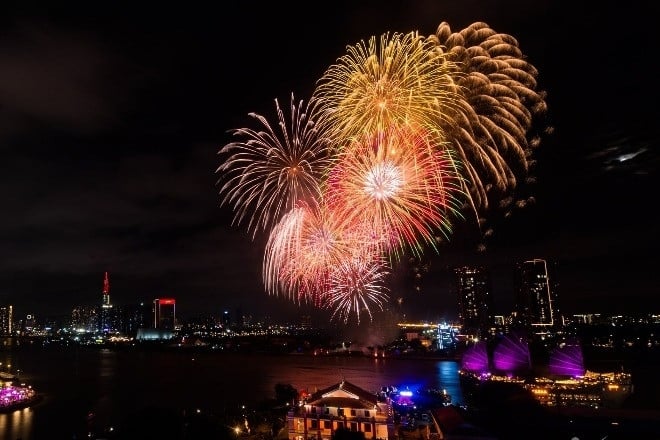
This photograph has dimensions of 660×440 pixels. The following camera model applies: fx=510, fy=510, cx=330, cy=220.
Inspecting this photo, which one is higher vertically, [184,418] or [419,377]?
[184,418]

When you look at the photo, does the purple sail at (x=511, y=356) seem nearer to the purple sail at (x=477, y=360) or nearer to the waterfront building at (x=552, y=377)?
the waterfront building at (x=552, y=377)

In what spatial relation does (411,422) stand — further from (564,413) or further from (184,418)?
(184,418)

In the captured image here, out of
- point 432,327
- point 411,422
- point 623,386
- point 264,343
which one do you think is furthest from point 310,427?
point 432,327

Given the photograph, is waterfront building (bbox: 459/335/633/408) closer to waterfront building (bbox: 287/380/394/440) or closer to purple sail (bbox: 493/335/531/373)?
purple sail (bbox: 493/335/531/373)

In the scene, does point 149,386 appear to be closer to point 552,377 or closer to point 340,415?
point 552,377

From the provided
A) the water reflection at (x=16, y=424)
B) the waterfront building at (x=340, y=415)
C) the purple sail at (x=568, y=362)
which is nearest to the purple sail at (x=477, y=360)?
the purple sail at (x=568, y=362)

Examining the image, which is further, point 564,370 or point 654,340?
point 654,340
